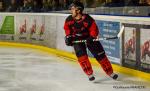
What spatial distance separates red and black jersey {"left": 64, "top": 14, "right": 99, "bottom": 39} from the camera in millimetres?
6975

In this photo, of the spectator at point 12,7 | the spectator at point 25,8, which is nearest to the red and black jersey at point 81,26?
the spectator at point 25,8

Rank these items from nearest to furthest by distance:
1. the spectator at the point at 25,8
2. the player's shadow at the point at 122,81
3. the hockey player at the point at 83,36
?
the player's shadow at the point at 122,81
the hockey player at the point at 83,36
the spectator at the point at 25,8

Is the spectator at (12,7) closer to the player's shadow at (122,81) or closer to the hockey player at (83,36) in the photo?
the hockey player at (83,36)

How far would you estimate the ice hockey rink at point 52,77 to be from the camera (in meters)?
6.51

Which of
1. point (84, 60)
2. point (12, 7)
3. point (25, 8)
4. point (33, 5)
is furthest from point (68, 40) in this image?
point (12, 7)

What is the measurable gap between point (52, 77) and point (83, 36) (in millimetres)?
1022

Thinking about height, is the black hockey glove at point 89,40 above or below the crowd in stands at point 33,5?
below

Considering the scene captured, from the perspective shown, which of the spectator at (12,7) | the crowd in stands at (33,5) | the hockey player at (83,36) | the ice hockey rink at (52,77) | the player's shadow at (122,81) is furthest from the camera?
the spectator at (12,7)

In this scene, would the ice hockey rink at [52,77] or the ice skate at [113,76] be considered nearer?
Result: the ice hockey rink at [52,77]

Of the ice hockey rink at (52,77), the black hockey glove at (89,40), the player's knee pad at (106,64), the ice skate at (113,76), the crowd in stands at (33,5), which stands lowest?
the ice hockey rink at (52,77)

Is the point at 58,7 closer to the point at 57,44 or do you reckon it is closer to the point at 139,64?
the point at 57,44

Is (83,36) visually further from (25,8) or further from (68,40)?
(25,8)

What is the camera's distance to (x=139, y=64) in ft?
A: 24.8

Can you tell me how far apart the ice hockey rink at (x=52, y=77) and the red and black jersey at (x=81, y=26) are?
2.60 feet
